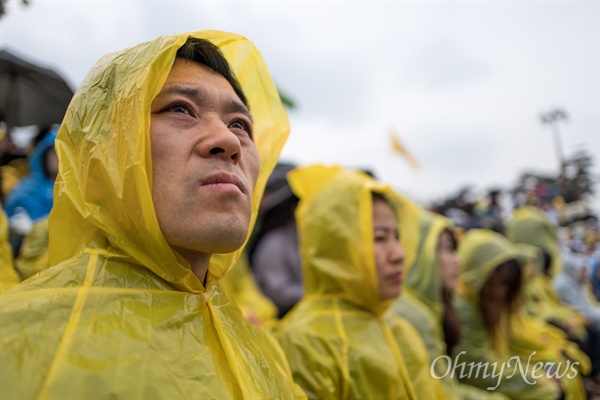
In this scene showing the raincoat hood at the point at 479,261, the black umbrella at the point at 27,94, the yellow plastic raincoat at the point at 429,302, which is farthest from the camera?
the raincoat hood at the point at 479,261

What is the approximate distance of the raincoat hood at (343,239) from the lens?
2658 mm

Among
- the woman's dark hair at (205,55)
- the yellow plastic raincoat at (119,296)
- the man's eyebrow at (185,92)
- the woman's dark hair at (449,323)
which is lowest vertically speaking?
the woman's dark hair at (449,323)

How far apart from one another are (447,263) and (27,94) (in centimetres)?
323

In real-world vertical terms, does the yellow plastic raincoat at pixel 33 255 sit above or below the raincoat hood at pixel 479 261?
above

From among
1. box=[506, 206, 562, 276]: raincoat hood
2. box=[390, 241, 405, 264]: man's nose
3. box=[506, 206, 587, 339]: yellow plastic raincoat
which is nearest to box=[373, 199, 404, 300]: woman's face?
box=[390, 241, 405, 264]: man's nose

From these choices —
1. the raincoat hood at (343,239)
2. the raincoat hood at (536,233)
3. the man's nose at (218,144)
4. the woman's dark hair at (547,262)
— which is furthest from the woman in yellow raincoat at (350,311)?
the raincoat hood at (536,233)

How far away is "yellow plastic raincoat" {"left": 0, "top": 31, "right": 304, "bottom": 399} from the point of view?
1060mm

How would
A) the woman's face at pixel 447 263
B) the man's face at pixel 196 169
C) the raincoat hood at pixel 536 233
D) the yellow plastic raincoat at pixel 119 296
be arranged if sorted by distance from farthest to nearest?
1. the raincoat hood at pixel 536 233
2. the woman's face at pixel 447 263
3. the man's face at pixel 196 169
4. the yellow plastic raincoat at pixel 119 296

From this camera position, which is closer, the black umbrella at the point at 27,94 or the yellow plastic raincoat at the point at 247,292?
the black umbrella at the point at 27,94

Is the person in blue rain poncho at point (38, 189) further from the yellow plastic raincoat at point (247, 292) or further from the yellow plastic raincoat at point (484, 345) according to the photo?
the yellow plastic raincoat at point (484, 345)

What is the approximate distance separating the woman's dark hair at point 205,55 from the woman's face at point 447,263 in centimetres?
306

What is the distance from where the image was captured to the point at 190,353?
1197 millimetres

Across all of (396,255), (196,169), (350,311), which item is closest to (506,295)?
(396,255)

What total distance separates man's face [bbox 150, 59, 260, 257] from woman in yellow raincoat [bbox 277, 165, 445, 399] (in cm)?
114
